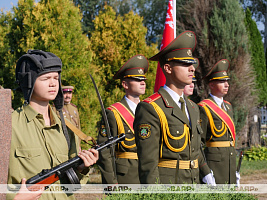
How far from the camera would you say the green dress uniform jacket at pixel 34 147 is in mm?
2615

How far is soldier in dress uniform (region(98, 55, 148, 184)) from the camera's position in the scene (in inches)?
197

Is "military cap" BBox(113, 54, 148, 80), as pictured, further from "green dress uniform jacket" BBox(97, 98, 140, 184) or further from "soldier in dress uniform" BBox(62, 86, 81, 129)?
"soldier in dress uniform" BBox(62, 86, 81, 129)

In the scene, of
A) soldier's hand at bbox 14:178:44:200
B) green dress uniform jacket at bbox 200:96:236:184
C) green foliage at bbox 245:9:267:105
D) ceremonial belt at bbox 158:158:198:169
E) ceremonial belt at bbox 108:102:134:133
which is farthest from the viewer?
green foliage at bbox 245:9:267:105

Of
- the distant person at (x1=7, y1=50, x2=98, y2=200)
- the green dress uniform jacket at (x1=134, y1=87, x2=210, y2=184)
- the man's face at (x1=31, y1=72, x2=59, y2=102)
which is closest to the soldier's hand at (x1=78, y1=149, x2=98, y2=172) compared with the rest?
the distant person at (x1=7, y1=50, x2=98, y2=200)

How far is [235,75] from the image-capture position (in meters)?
13.3

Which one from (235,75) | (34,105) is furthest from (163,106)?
(235,75)

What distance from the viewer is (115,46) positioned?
10.9m

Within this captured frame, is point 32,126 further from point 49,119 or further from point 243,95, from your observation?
point 243,95

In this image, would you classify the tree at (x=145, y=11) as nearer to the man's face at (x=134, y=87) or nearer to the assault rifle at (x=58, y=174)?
the man's face at (x=134, y=87)

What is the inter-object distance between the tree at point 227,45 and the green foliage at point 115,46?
276 centimetres

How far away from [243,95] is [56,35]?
23.6 feet

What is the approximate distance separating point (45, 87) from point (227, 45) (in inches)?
451

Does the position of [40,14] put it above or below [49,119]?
above

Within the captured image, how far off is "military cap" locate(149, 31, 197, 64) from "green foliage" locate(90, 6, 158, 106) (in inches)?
262
